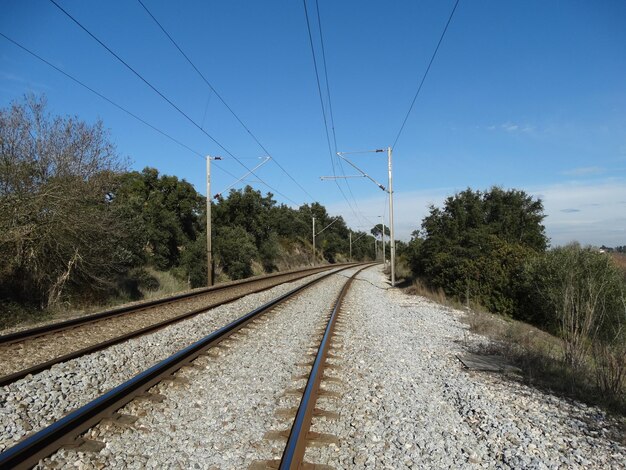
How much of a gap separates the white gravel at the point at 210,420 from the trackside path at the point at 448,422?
683 mm

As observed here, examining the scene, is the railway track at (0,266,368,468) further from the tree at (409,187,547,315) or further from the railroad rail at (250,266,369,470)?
the tree at (409,187,547,315)

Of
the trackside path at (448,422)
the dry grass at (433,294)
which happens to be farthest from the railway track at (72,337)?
the dry grass at (433,294)

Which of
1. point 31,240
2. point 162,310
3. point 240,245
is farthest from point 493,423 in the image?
point 240,245

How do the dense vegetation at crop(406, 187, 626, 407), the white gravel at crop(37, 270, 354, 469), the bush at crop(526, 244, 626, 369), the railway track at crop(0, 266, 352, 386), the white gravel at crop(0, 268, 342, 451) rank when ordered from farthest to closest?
the bush at crop(526, 244, 626, 369) → the dense vegetation at crop(406, 187, 626, 407) → the railway track at crop(0, 266, 352, 386) → the white gravel at crop(0, 268, 342, 451) → the white gravel at crop(37, 270, 354, 469)

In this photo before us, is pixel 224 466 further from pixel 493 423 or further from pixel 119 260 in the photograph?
pixel 119 260

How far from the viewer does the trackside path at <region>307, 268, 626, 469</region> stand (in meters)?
3.79

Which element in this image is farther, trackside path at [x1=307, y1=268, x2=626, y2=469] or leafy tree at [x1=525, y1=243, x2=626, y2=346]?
leafy tree at [x1=525, y1=243, x2=626, y2=346]

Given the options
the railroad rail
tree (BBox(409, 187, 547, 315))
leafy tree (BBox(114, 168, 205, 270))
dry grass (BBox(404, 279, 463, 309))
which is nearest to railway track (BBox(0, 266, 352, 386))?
the railroad rail

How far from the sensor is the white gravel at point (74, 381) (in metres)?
4.43

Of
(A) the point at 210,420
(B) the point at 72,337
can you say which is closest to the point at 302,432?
(A) the point at 210,420

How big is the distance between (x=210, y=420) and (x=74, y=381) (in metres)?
2.33

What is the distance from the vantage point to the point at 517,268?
17359 mm

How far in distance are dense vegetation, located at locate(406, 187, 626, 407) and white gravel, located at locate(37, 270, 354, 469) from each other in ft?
15.0

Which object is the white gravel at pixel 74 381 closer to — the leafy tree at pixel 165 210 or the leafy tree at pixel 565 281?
the leafy tree at pixel 565 281
